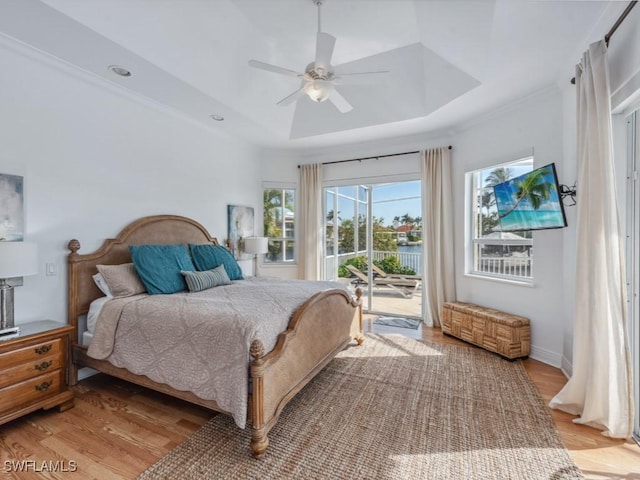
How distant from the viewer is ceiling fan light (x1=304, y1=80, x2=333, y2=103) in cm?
253

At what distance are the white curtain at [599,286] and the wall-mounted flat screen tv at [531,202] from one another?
0.58 meters

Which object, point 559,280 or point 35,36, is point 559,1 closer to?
point 559,280

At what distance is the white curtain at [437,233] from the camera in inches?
175

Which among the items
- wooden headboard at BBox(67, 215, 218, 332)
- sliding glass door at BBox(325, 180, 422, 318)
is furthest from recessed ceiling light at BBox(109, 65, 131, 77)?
sliding glass door at BBox(325, 180, 422, 318)

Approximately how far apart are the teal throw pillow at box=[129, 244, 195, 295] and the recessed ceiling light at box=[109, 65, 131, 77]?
1.66 metres

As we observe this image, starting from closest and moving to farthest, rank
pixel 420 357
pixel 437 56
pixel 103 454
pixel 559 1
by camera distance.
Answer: pixel 103 454 → pixel 559 1 → pixel 437 56 → pixel 420 357

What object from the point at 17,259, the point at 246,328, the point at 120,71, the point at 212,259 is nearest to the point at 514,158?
the point at 246,328

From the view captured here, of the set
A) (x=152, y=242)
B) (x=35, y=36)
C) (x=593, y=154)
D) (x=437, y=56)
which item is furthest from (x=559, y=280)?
(x=35, y=36)

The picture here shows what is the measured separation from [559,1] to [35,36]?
390 centimetres

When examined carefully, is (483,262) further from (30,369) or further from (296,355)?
(30,369)

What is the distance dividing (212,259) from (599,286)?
12.0ft

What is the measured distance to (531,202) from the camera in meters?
3.21

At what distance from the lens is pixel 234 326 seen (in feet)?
6.57

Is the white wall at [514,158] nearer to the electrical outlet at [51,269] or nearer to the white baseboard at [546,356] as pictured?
the white baseboard at [546,356]
